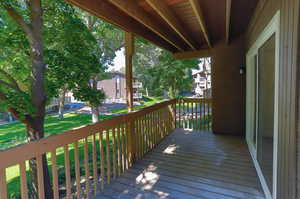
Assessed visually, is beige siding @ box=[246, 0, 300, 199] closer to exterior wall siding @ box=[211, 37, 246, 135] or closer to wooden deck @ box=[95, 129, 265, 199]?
wooden deck @ box=[95, 129, 265, 199]

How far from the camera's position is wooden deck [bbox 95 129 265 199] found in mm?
2248

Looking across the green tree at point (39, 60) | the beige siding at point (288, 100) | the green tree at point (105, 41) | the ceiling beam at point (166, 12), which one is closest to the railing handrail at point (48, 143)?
the green tree at point (39, 60)

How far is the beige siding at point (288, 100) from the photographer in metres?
1.26

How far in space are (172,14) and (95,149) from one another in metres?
2.38

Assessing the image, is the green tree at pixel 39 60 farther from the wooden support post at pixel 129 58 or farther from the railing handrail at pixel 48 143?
the railing handrail at pixel 48 143

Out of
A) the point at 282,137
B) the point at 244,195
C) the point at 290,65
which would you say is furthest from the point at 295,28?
the point at 244,195

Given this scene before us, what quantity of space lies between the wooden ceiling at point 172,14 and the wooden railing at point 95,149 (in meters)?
1.52

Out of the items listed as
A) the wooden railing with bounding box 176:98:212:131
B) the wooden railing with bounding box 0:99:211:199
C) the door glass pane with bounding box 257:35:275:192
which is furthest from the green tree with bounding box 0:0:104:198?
the door glass pane with bounding box 257:35:275:192

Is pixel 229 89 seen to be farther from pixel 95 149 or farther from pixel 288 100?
pixel 95 149

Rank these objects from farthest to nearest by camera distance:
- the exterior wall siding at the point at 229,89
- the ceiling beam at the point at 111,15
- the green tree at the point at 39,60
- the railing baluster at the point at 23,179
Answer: the exterior wall siding at the point at 229,89
the green tree at the point at 39,60
the ceiling beam at the point at 111,15
the railing baluster at the point at 23,179

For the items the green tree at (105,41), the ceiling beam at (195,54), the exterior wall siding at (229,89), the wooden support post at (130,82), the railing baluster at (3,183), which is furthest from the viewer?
the green tree at (105,41)

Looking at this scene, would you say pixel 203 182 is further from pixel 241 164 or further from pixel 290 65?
pixel 290 65

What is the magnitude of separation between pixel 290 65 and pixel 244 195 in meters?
1.71

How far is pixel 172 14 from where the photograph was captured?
276 centimetres
